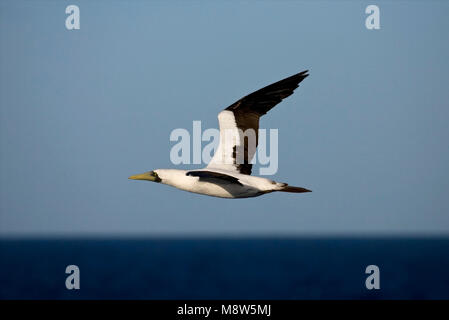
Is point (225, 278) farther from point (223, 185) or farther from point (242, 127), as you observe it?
point (223, 185)

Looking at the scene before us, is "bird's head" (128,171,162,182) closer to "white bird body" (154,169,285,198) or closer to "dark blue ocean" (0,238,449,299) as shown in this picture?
"white bird body" (154,169,285,198)

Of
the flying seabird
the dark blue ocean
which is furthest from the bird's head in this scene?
the dark blue ocean

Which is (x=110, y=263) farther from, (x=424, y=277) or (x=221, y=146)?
(x=221, y=146)

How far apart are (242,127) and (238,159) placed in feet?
2.86

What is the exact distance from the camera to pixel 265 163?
18.2 meters

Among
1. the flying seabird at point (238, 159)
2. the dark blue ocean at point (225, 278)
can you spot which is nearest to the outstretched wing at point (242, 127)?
the flying seabird at point (238, 159)

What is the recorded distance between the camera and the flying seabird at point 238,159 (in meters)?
17.1

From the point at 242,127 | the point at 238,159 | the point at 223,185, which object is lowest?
the point at 223,185

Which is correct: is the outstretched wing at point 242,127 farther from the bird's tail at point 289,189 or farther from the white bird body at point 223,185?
the bird's tail at point 289,189

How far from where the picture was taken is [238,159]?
716 inches

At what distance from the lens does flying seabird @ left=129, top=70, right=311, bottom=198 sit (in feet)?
56.0

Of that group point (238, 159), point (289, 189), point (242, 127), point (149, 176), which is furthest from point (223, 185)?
point (149, 176)
